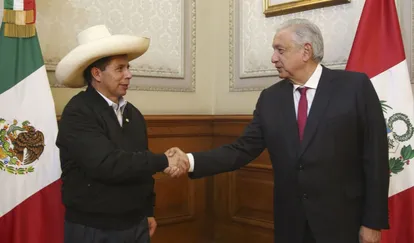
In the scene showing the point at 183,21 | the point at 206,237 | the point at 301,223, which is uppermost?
the point at 183,21

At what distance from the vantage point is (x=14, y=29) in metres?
2.34

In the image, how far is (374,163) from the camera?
1871mm

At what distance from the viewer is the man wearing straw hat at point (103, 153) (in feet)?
6.25

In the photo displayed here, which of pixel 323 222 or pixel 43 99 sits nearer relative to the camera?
pixel 323 222

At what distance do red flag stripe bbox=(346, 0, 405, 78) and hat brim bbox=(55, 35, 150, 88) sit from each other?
1197 mm

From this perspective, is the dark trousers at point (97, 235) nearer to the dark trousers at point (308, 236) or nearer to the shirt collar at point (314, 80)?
the dark trousers at point (308, 236)

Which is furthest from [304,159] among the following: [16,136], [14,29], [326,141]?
[14,29]

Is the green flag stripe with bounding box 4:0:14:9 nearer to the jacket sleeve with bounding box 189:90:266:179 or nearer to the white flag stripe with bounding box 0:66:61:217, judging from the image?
the white flag stripe with bounding box 0:66:61:217

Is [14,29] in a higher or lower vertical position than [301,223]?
higher

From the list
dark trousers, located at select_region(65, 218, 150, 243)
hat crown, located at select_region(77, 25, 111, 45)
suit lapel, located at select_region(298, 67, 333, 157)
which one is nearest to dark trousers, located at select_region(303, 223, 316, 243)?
suit lapel, located at select_region(298, 67, 333, 157)

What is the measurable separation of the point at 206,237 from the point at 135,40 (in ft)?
6.54

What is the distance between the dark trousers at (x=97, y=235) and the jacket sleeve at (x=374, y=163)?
996mm

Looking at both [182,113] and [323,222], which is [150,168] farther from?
[182,113]

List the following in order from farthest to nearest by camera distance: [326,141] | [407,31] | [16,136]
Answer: [407,31]
[16,136]
[326,141]
